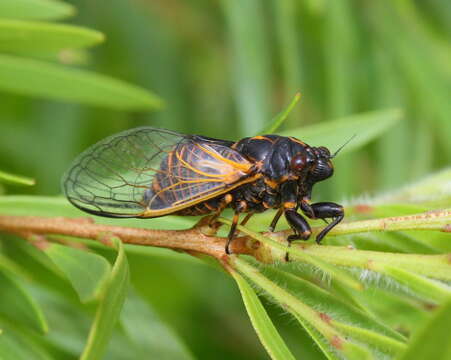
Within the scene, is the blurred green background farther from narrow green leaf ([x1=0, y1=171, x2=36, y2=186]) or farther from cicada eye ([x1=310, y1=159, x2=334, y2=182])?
narrow green leaf ([x1=0, y1=171, x2=36, y2=186])

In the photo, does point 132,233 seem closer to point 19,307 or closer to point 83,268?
point 83,268

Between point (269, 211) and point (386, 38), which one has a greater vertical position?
point (386, 38)

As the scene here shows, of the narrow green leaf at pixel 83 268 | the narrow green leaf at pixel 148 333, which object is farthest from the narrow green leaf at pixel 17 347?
the narrow green leaf at pixel 148 333

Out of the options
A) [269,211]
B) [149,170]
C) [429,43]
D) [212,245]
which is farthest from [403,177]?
[212,245]

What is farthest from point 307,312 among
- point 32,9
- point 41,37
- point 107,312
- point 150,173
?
point 32,9

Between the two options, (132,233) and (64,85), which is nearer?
(132,233)

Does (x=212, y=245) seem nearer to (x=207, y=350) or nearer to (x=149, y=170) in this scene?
(x=149, y=170)
